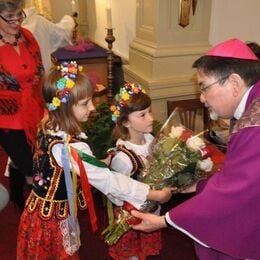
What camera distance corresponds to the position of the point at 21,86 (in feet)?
6.51

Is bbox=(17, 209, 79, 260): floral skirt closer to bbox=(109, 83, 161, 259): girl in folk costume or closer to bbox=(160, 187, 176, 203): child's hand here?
bbox=(109, 83, 161, 259): girl in folk costume

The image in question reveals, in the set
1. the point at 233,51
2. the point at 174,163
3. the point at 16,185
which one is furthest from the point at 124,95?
the point at 16,185

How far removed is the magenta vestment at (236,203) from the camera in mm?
978

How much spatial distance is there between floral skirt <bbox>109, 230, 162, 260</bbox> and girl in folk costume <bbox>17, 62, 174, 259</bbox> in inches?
14.0

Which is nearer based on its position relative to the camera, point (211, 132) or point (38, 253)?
point (38, 253)

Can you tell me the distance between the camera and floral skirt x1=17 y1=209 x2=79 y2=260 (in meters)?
1.52

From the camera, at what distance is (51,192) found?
59.6 inches

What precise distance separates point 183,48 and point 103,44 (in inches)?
74.4

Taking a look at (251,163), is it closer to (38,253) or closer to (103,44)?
(38,253)

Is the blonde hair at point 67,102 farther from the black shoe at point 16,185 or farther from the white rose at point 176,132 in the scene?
the black shoe at point 16,185

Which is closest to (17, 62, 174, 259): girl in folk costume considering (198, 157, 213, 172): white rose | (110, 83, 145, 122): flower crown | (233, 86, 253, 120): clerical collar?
(198, 157, 213, 172): white rose

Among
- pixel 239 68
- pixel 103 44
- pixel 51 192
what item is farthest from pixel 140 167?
pixel 103 44

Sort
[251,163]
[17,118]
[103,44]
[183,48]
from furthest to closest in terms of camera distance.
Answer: [103,44] < [183,48] < [17,118] < [251,163]

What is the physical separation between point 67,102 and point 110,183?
0.40 m
